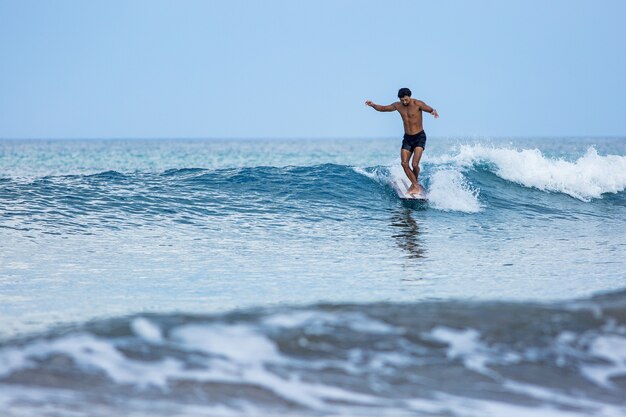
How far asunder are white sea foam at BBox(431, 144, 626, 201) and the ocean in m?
2.93

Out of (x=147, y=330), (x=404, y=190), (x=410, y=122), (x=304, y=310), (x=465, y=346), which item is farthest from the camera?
(x=404, y=190)

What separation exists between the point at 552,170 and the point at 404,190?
4.35 meters

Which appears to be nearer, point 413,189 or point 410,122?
point 410,122

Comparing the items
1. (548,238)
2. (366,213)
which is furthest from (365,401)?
(366,213)

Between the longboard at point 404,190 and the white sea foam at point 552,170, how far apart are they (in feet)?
9.26

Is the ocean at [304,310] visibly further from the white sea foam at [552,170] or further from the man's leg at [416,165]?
the white sea foam at [552,170]

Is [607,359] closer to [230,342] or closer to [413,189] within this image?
[230,342]

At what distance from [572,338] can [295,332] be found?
1.76 m

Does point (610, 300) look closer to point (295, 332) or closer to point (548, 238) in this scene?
point (295, 332)

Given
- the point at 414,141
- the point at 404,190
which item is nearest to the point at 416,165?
the point at 414,141

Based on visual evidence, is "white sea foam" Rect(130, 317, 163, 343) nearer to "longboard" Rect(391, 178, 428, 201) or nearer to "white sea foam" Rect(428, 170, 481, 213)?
"white sea foam" Rect(428, 170, 481, 213)

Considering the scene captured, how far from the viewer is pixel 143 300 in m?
6.05

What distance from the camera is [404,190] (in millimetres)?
13977

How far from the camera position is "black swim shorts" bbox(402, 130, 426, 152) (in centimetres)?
1291
